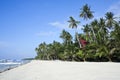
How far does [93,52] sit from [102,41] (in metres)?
5.12

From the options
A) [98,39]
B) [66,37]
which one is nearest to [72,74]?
[98,39]

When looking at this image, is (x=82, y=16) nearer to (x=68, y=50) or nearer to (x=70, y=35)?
(x=68, y=50)

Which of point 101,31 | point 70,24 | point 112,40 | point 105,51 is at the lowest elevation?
point 105,51

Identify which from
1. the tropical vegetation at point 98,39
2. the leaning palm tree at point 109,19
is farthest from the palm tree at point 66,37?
the leaning palm tree at point 109,19

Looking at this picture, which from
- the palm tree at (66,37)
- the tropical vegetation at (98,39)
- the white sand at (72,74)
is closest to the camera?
the white sand at (72,74)

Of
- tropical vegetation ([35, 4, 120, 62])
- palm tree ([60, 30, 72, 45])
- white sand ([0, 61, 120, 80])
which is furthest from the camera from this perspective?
palm tree ([60, 30, 72, 45])

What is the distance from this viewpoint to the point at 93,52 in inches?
1783

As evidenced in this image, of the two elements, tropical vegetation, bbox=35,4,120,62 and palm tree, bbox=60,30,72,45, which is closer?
tropical vegetation, bbox=35,4,120,62

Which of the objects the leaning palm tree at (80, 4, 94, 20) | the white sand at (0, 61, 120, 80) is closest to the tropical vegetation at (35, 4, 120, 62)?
the leaning palm tree at (80, 4, 94, 20)

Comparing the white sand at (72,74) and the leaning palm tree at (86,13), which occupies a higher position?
the leaning palm tree at (86,13)

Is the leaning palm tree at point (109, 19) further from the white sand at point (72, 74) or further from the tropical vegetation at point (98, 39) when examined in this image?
the white sand at point (72, 74)

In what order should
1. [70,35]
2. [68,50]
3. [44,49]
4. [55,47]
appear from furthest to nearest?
[44,49] → [55,47] → [70,35] → [68,50]

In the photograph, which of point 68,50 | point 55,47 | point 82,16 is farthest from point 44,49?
point 82,16

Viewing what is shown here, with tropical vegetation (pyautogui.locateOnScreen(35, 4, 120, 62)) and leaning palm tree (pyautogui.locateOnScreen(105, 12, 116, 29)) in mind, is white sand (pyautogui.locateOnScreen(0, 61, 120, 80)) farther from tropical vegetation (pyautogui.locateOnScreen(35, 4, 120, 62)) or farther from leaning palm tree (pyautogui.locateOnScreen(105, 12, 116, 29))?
leaning palm tree (pyautogui.locateOnScreen(105, 12, 116, 29))
